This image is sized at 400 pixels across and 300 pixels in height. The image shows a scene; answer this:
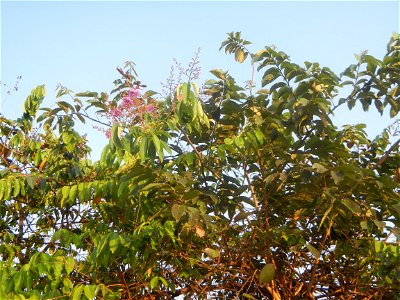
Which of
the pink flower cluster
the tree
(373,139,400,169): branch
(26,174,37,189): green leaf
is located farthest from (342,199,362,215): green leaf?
(26,174,37,189): green leaf

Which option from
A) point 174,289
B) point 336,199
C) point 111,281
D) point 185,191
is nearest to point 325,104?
point 336,199

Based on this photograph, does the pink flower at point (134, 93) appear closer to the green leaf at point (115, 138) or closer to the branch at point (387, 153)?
Answer: the green leaf at point (115, 138)

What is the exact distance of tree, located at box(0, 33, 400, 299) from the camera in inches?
96.4

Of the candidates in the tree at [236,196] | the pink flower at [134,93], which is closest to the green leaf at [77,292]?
the tree at [236,196]

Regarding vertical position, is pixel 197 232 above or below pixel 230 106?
below

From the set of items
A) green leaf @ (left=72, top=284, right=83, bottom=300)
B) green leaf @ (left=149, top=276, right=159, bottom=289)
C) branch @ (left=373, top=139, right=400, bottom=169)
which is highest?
branch @ (left=373, top=139, right=400, bottom=169)

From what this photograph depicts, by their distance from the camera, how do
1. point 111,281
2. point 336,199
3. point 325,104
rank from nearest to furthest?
point 336,199, point 325,104, point 111,281

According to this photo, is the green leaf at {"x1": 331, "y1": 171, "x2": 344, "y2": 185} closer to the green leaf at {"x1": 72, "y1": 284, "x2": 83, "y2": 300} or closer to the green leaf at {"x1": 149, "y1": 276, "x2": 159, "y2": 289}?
the green leaf at {"x1": 149, "y1": 276, "x2": 159, "y2": 289}

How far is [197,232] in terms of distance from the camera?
95.1 inches

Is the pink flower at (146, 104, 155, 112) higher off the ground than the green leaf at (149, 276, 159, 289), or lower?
higher

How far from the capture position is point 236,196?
2793mm

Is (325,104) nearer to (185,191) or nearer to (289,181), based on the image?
(289,181)

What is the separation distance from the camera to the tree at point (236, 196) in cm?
245

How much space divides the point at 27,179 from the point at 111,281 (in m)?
0.74
